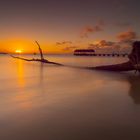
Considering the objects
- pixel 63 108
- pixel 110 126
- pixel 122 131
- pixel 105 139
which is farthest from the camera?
pixel 63 108

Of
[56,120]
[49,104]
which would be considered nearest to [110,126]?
[56,120]

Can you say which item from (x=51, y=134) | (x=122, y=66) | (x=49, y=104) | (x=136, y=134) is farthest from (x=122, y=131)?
(x=122, y=66)

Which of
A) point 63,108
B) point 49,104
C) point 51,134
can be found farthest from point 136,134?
point 49,104

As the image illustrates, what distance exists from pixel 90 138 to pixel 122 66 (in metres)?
18.2

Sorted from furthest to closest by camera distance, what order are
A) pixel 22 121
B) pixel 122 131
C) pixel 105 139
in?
pixel 22 121 → pixel 122 131 → pixel 105 139

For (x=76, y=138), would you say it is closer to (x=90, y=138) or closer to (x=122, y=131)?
(x=90, y=138)

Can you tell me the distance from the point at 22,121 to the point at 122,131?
105 inches

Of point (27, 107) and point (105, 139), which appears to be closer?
point (105, 139)

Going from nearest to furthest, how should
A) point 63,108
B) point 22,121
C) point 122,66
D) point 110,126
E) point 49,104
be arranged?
point 110,126 < point 22,121 < point 63,108 < point 49,104 < point 122,66

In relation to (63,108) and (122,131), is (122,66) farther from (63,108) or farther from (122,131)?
(122,131)

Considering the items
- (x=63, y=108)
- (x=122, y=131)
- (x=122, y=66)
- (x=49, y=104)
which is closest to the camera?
(x=122, y=131)

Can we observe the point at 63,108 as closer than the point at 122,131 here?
No

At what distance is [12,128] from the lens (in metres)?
5.46

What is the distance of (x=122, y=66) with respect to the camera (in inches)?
879
